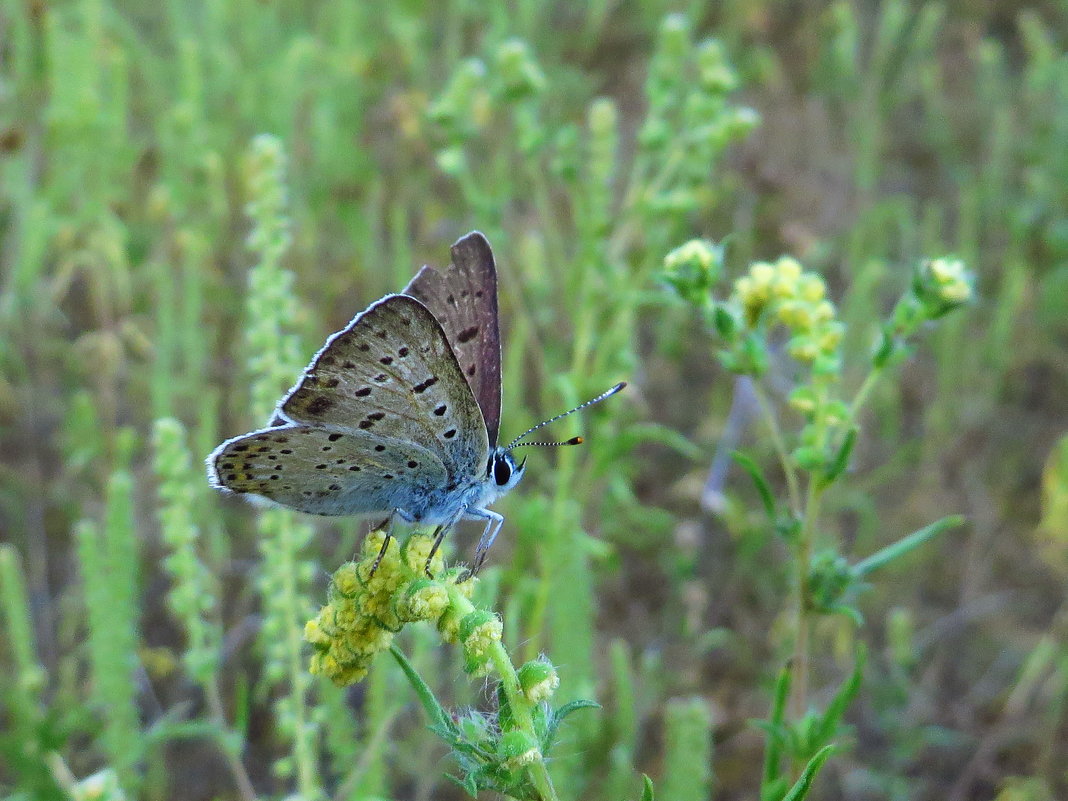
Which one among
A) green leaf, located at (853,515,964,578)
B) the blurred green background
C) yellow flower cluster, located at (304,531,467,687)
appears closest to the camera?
yellow flower cluster, located at (304,531,467,687)

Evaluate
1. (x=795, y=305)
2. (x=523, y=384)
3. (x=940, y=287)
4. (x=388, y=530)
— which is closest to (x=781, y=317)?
(x=795, y=305)

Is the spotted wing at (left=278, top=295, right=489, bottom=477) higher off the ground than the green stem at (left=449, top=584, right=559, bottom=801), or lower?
higher

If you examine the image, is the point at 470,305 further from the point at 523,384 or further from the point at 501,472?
the point at 523,384

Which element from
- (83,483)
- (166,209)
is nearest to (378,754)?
(83,483)

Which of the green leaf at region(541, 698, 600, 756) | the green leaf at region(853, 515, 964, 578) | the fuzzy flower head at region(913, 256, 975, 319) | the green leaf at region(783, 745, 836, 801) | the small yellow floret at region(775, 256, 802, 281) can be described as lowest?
the green leaf at region(853, 515, 964, 578)

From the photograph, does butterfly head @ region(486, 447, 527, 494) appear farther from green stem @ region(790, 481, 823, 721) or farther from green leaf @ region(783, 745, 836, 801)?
green leaf @ region(783, 745, 836, 801)

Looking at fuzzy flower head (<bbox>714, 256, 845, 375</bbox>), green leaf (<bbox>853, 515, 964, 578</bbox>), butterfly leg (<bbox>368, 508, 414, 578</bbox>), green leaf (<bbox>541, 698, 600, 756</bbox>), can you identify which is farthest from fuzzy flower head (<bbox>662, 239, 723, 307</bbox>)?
green leaf (<bbox>541, 698, 600, 756</bbox>)

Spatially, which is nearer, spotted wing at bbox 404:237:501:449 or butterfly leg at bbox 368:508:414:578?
butterfly leg at bbox 368:508:414:578
